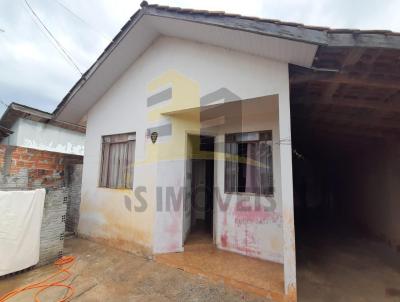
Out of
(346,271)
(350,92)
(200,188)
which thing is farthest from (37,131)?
(346,271)

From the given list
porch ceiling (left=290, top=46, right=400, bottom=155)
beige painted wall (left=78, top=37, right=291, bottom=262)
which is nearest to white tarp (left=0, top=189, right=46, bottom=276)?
beige painted wall (left=78, top=37, right=291, bottom=262)

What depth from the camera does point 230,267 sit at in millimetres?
4328

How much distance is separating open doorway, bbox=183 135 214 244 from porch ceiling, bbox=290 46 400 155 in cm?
275

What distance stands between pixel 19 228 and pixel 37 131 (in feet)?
23.5

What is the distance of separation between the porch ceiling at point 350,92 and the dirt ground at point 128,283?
12.7 feet

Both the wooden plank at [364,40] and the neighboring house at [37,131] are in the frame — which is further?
the neighboring house at [37,131]

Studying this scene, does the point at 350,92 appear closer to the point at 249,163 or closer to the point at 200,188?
the point at 249,163

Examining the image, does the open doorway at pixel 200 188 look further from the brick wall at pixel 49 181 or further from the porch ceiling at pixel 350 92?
the brick wall at pixel 49 181

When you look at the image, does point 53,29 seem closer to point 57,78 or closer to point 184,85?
point 57,78

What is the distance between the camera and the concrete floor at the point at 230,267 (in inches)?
142

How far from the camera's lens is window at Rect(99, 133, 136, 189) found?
5758 mm

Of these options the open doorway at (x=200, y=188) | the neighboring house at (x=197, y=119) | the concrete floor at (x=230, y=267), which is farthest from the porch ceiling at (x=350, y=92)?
the concrete floor at (x=230, y=267)

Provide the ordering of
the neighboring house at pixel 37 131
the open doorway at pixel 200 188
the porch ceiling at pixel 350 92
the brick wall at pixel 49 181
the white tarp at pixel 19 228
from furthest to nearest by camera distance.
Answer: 1. the neighboring house at pixel 37 131
2. the open doorway at pixel 200 188
3. the brick wall at pixel 49 181
4. the white tarp at pixel 19 228
5. the porch ceiling at pixel 350 92

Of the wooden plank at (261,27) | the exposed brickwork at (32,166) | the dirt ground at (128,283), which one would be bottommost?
the dirt ground at (128,283)
